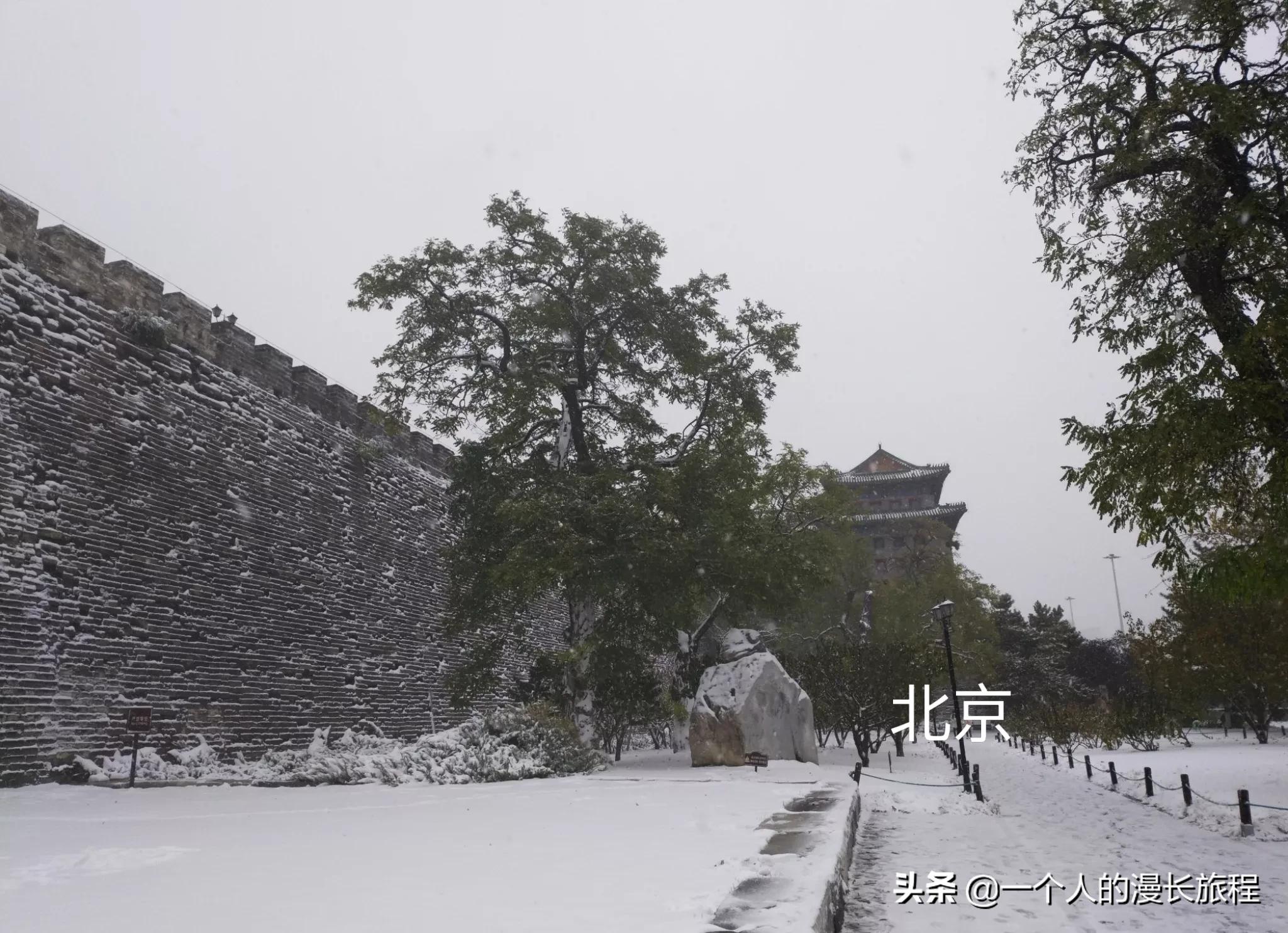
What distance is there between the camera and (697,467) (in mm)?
13797

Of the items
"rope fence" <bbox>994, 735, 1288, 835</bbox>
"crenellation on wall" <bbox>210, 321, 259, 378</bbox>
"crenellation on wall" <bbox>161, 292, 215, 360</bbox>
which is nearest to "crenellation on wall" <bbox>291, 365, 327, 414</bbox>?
"crenellation on wall" <bbox>210, 321, 259, 378</bbox>

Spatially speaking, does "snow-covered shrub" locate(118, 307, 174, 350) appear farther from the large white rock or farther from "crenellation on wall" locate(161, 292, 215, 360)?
the large white rock

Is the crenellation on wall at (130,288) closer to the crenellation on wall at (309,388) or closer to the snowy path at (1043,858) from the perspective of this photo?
the crenellation on wall at (309,388)

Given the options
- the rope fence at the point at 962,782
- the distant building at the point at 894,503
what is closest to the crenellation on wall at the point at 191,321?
the rope fence at the point at 962,782

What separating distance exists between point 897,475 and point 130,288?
47.4m

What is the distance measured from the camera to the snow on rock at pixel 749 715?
525 inches

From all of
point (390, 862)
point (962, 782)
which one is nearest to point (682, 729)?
point (962, 782)

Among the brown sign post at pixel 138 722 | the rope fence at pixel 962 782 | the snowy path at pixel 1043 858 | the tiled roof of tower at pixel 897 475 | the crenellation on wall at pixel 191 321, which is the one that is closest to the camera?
the snowy path at pixel 1043 858

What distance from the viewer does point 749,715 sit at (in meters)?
13.5

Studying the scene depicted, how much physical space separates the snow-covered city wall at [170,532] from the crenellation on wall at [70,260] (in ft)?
0.09

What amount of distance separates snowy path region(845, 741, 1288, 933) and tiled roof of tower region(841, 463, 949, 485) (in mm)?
41140

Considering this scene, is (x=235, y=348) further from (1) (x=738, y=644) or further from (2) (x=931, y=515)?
(2) (x=931, y=515)

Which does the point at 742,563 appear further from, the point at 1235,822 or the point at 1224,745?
the point at 1224,745

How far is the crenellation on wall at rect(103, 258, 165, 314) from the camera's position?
1151 centimetres
